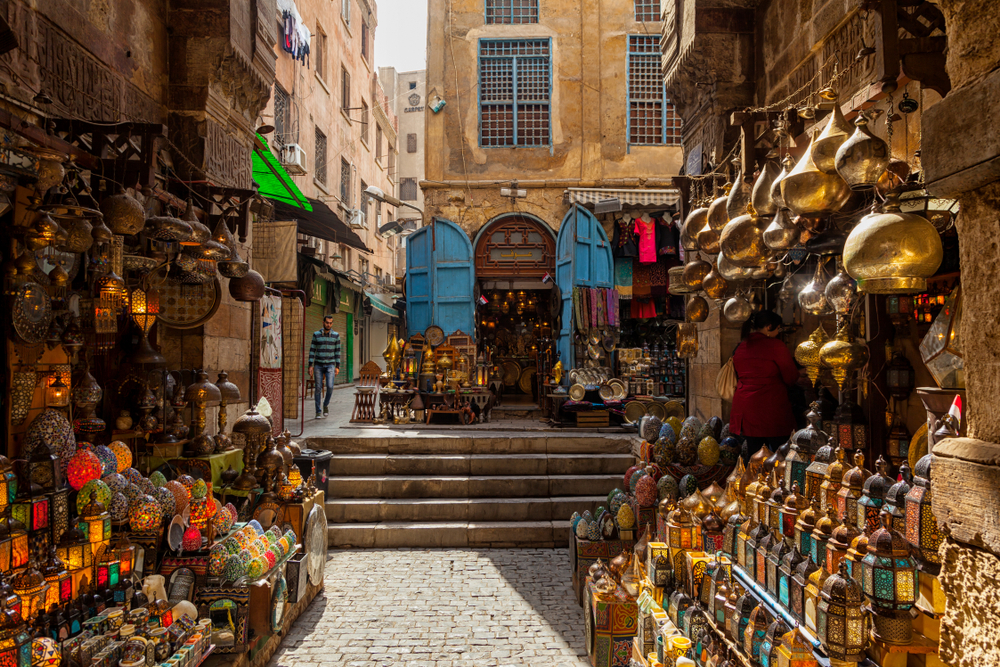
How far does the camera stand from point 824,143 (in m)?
2.49

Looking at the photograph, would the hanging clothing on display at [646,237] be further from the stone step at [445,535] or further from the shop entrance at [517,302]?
the stone step at [445,535]

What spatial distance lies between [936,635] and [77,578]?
12.0ft

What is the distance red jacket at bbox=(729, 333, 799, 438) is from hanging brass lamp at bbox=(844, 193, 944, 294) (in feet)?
9.25

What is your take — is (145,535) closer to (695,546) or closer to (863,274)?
(695,546)

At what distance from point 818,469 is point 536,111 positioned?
11.5 metres

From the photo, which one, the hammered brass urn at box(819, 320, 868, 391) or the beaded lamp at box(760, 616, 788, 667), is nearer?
the beaded lamp at box(760, 616, 788, 667)

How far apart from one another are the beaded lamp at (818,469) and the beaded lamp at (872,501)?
44cm

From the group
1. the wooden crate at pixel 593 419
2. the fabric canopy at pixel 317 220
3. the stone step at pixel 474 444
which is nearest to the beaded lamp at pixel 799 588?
the stone step at pixel 474 444

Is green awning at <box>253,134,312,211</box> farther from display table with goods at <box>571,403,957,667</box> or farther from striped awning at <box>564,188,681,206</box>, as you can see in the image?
display table with goods at <box>571,403,957,667</box>

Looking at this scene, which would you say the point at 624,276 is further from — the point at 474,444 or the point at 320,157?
the point at 320,157

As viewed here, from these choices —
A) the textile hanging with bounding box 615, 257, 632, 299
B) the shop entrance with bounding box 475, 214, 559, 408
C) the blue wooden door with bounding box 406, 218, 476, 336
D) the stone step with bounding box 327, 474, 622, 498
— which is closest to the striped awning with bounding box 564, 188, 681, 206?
the shop entrance with bounding box 475, 214, 559, 408

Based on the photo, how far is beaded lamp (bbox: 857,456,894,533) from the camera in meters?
2.37

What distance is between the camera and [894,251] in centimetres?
202

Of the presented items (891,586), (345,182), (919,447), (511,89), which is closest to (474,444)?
(919,447)
